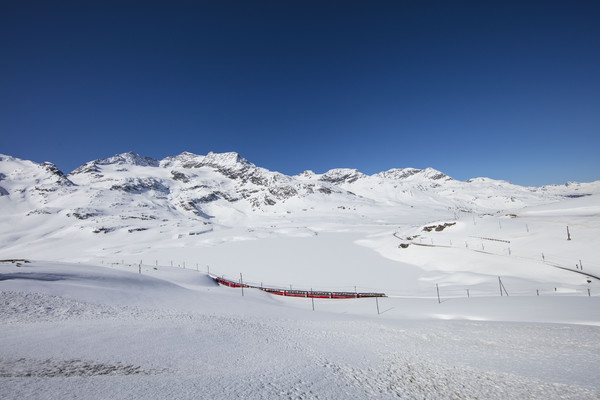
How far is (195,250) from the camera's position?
79688 millimetres

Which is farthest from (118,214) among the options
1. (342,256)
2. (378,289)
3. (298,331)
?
(298,331)

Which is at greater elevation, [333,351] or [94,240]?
[94,240]

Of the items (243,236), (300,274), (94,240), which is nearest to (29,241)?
(94,240)

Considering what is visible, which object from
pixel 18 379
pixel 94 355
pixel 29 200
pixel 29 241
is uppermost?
pixel 29 200

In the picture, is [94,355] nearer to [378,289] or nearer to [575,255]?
[378,289]

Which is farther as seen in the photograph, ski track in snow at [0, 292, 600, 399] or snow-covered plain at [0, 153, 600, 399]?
snow-covered plain at [0, 153, 600, 399]

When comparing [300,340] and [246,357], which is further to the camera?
[300,340]

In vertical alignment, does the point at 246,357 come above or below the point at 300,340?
above

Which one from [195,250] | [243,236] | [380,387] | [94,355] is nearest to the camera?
[380,387]

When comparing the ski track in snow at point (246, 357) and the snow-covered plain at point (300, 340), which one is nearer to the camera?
the ski track in snow at point (246, 357)

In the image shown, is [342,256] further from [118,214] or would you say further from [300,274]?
[118,214]

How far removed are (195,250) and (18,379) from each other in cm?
7991

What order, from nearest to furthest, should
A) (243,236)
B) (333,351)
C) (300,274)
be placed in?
1. (333,351)
2. (300,274)
3. (243,236)

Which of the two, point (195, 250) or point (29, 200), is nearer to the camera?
point (195, 250)
